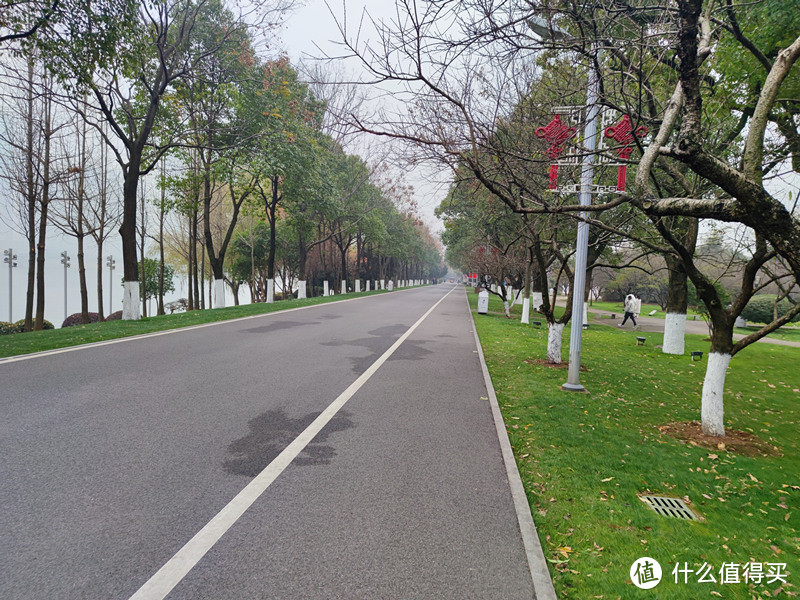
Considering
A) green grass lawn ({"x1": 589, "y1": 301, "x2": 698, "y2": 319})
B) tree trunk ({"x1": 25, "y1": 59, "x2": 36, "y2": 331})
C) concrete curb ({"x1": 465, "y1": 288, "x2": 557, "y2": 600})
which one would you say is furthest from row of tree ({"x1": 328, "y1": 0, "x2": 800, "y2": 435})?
green grass lawn ({"x1": 589, "y1": 301, "x2": 698, "y2": 319})

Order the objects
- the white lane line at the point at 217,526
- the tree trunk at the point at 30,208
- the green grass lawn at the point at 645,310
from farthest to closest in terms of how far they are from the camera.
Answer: the green grass lawn at the point at 645,310
the tree trunk at the point at 30,208
the white lane line at the point at 217,526

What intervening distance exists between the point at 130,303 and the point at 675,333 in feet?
58.4

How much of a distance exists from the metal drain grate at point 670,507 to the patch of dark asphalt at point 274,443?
2877 millimetres

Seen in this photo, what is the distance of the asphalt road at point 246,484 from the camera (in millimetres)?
2438

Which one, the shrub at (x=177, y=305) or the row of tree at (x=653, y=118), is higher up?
the row of tree at (x=653, y=118)

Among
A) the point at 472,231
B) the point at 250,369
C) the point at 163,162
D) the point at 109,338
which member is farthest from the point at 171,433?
the point at 163,162

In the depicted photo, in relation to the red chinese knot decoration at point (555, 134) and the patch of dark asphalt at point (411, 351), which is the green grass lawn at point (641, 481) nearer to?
the patch of dark asphalt at point (411, 351)

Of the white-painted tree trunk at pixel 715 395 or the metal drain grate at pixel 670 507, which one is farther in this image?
the white-painted tree trunk at pixel 715 395

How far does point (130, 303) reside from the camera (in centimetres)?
1458

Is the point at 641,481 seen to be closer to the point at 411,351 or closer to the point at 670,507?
the point at 670,507

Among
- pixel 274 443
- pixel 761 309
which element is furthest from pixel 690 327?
pixel 274 443

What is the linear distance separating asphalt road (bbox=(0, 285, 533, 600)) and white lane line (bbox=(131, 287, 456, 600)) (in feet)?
0.14

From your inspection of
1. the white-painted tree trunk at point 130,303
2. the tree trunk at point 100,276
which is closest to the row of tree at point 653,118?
the white-painted tree trunk at point 130,303

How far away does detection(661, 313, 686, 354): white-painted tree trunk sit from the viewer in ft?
42.9
